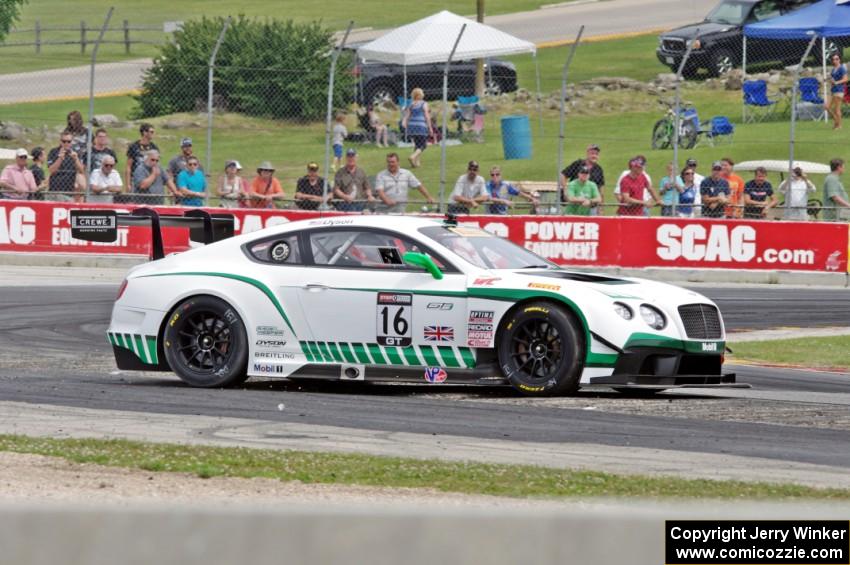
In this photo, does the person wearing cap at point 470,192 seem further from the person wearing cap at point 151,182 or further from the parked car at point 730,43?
the parked car at point 730,43

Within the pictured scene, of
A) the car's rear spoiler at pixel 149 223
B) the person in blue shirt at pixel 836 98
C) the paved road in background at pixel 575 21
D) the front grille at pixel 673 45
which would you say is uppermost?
the paved road in background at pixel 575 21

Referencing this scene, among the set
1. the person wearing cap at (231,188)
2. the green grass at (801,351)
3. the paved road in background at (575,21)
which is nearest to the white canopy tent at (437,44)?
the person wearing cap at (231,188)

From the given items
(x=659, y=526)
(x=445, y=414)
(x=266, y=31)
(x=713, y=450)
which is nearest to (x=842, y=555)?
(x=659, y=526)

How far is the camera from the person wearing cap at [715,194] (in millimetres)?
23172

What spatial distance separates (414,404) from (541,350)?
1016 millimetres

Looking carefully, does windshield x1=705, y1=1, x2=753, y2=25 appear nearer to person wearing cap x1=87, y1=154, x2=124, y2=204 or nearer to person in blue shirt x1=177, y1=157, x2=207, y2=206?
person in blue shirt x1=177, y1=157, x2=207, y2=206

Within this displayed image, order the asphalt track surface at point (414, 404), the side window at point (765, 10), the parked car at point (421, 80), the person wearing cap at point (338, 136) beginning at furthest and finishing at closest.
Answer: the side window at point (765, 10) < the parked car at point (421, 80) < the person wearing cap at point (338, 136) < the asphalt track surface at point (414, 404)

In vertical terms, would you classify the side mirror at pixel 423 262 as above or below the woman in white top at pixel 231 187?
below

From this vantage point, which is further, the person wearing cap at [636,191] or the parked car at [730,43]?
the parked car at [730,43]

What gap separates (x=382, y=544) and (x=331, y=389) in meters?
9.27

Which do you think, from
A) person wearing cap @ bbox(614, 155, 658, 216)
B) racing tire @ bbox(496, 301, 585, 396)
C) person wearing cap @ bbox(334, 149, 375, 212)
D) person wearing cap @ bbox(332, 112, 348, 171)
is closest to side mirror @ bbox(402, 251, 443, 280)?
racing tire @ bbox(496, 301, 585, 396)

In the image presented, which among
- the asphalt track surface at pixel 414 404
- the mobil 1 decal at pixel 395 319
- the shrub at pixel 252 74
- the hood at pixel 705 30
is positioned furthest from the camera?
the hood at pixel 705 30

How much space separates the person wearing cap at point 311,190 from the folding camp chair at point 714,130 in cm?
1116

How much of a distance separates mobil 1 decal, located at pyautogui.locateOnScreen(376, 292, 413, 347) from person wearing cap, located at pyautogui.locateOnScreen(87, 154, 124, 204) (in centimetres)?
1251
